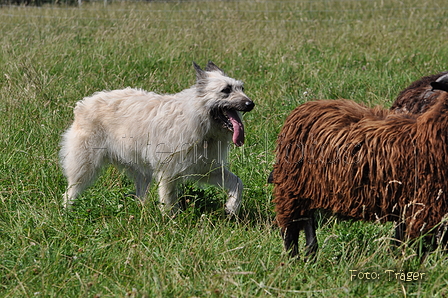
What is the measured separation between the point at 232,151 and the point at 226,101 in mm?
1116

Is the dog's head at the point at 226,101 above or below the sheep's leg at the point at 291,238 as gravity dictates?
above

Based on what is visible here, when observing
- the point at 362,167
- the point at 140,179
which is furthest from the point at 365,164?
the point at 140,179

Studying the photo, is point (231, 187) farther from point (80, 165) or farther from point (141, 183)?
point (80, 165)

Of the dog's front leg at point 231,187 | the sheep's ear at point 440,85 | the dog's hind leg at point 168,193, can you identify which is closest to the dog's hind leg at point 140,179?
the dog's hind leg at point 168,193

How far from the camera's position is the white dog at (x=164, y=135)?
5090mm

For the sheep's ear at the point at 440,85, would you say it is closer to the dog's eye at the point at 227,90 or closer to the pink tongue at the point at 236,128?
the pink tongue at the point at 236,128

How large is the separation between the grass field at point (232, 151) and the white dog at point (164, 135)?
0.19 meters

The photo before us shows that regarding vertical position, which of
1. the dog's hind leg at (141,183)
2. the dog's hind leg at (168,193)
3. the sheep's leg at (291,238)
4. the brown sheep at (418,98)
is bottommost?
the dog's hind leg at (141,183)

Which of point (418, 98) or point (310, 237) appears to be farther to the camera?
point (418, 98)

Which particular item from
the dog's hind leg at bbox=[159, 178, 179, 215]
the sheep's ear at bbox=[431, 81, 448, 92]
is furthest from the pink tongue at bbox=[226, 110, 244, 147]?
the sheep's ear at bbox=[431, 81, 448, 92]

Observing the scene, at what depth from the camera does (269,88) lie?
7.91 meters

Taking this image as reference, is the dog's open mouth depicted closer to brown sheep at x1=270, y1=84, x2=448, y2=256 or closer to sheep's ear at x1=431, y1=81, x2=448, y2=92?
brown sheep at x1=270, y1=84, x2=448, y2=256

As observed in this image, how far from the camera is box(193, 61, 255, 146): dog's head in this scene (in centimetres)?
504

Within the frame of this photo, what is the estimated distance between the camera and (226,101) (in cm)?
509
